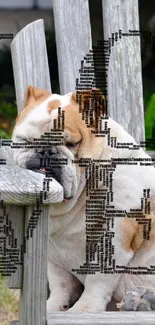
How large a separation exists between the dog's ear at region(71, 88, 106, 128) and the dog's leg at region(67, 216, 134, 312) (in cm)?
20

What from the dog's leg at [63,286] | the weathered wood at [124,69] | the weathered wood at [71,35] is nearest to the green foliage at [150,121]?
the weathered wood at [124,69]

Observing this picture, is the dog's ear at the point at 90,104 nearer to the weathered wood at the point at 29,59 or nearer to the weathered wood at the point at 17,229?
the weathered wood at the point at 17,229

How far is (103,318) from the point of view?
1.19 m

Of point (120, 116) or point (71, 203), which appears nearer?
point (71, 203)

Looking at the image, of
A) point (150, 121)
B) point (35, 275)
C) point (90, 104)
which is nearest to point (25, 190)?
point (35, 275)

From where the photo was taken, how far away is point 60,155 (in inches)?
53.9

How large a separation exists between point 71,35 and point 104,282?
2.39 feet

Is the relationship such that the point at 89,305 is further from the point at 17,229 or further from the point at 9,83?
the point at 9,83

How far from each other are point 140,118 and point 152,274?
561 mm

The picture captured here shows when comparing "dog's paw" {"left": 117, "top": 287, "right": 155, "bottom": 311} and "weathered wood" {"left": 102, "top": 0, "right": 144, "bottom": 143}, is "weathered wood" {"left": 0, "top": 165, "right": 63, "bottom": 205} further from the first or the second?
"weathered wood" {"left": 102, "top": 0, "right": 144, "bottom": 143}

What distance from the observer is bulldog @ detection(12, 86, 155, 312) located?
4.52ft

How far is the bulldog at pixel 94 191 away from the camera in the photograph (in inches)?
54.2

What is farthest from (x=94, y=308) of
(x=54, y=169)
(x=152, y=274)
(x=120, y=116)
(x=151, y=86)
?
(x=151, y=86)

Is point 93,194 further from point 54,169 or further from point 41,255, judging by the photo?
point 41,255
